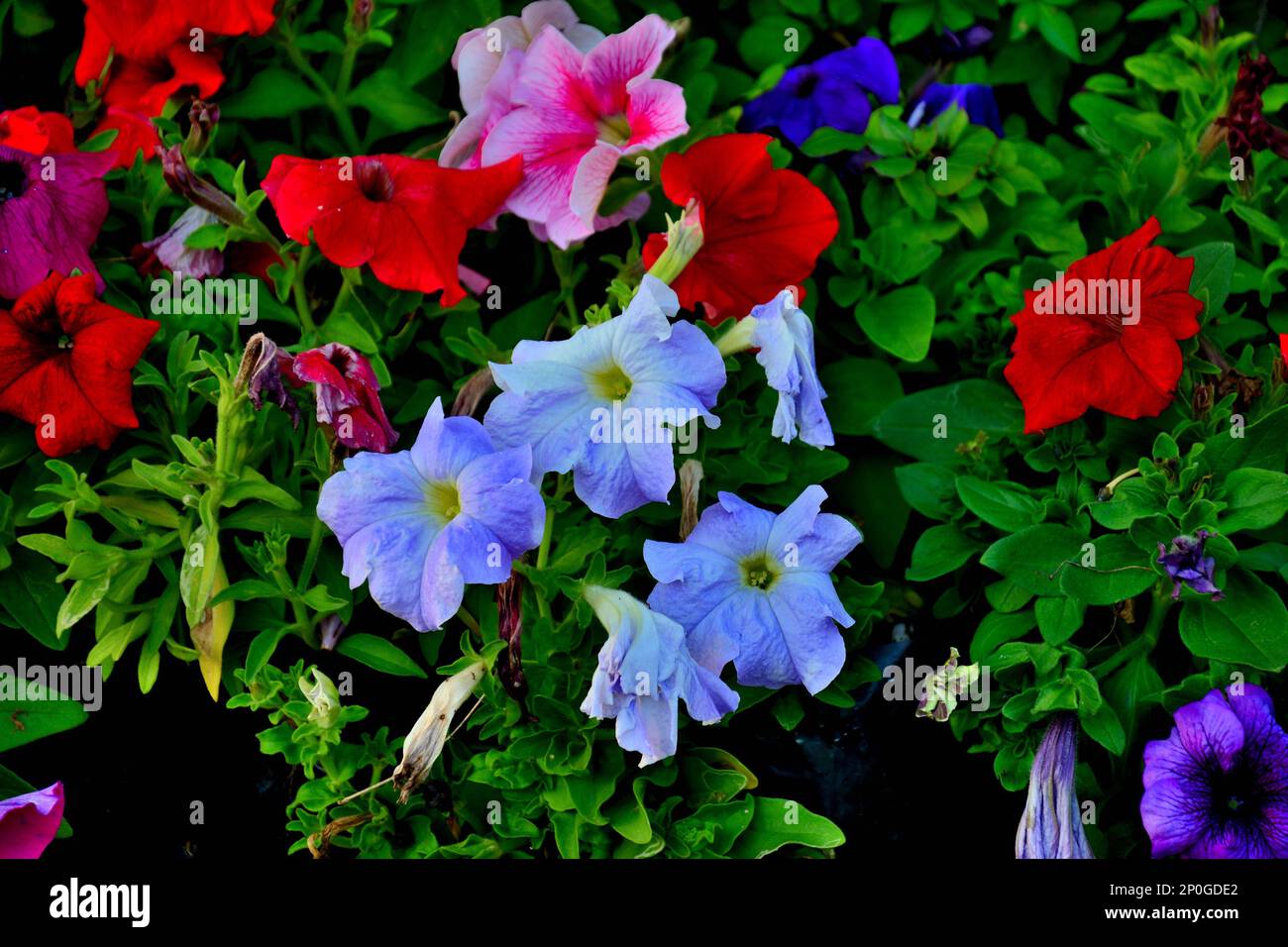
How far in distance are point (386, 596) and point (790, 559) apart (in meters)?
0.39

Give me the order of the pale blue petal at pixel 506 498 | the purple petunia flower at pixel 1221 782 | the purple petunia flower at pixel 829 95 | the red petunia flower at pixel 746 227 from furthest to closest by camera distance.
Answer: the purple petunia flower at pixel 829 95 → the red petunia flower at pixel 746 227 → the purple petunia flower at pixel 1221 782 → the pale blue petal at pixel 506 498

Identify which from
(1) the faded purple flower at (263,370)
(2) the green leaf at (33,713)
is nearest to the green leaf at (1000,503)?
(1) the faded purple flower at (263,370)

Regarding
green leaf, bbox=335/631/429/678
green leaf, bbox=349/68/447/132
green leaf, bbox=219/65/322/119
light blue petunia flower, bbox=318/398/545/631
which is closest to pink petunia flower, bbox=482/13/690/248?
green leaf, bbox=349/68/447/132

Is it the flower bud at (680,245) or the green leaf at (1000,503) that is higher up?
the flower bud at (680,245)

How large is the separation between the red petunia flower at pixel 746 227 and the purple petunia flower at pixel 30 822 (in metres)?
0.81

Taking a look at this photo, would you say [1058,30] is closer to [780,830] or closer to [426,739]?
[780,830]

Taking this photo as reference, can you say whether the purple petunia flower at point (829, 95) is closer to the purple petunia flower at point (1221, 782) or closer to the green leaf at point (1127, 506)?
the green leaf at point (1127, 506)

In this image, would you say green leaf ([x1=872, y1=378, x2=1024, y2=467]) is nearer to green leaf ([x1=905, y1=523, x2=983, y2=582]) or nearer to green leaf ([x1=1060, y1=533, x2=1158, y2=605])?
green leaf ([x1=905, y1=523, x2=983, y2=582])

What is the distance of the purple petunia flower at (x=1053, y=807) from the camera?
50.3 inches

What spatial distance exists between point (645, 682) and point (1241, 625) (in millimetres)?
590

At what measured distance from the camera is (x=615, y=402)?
1.27 m

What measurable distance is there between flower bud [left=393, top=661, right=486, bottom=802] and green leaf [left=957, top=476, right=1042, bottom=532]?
22.1 inches

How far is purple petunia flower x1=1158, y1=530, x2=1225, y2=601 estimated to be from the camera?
1.23m

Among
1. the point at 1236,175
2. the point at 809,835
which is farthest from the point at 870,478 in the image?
the point at 1236,175
